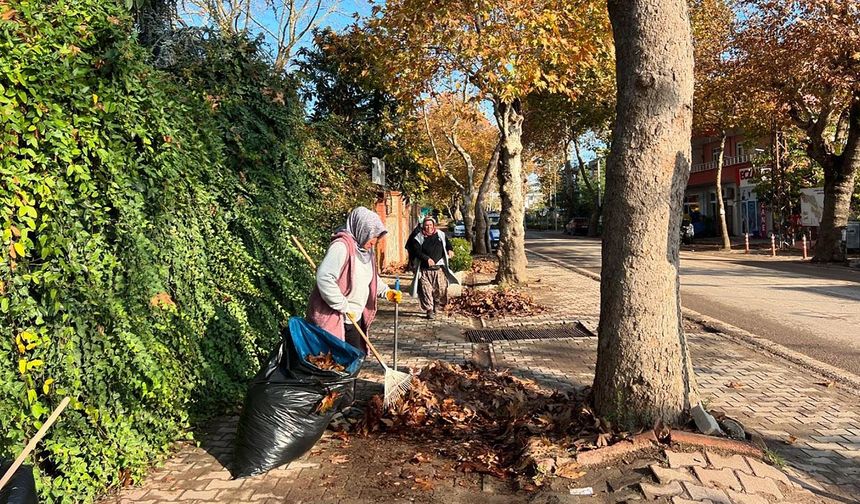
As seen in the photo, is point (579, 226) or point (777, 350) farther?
point (579, 226)

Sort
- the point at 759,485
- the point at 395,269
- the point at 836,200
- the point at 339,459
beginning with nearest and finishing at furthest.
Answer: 1. the point at 759,485
2. the point at 339,459
3. the point at 395,269
4. the point at 836,200

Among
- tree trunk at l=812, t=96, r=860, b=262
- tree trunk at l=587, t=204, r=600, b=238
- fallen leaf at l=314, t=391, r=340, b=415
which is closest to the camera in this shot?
fallen leaf at l=314, t=391, r=340, b=415

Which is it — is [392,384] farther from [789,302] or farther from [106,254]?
[789,302]

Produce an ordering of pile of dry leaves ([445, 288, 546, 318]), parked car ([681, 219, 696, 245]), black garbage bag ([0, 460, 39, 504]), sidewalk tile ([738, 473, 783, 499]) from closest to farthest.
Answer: black garbage bag ([0, 460, 39, 504]) → sidewalk tile ([738, 473, 783, 499]) → pile of dry leaves ([445, 288, 546, 318]) → parked car ([681, 219, 696, 245])

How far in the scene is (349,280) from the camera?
514 centimetres

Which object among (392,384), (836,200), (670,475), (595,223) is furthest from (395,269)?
(595,223)

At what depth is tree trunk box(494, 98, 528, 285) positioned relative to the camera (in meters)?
13.2

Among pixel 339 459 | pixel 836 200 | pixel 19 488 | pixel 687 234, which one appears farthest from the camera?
pixel 687 234

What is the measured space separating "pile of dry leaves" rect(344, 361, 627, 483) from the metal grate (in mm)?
2719

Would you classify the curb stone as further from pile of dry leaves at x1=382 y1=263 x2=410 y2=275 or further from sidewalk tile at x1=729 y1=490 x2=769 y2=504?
pile of dry leaves at x1=382 y1=263 x2=410 y2=275

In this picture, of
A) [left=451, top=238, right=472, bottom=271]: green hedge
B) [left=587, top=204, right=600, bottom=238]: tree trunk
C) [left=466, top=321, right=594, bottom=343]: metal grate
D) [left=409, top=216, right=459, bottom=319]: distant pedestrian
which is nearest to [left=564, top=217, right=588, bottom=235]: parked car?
→ [left=587, top=204, right=600, bottom=238]: tree trunk

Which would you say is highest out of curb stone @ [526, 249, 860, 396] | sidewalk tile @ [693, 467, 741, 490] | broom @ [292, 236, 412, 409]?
broom @ [292, 236, 412, 409]

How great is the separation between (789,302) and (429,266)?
6.42 metres

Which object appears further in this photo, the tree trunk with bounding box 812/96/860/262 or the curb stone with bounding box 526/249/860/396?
the tree trunk with bounding box 812/96/860/262
